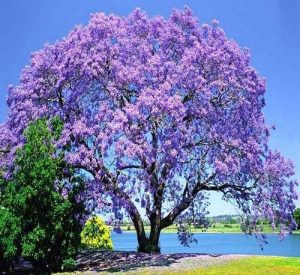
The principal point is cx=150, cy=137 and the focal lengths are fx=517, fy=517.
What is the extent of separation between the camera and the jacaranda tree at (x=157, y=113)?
1158 inches

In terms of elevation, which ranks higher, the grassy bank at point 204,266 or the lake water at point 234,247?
the lake water at point 234,247

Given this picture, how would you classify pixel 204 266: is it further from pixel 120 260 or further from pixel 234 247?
pixel 234 247

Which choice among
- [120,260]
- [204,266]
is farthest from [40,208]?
[204,266]

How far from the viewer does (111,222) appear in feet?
101

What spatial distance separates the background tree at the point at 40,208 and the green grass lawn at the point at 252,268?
17.0 ft

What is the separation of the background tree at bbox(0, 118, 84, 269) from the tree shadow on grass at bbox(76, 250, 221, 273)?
1.95 meters

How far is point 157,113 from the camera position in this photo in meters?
29.0

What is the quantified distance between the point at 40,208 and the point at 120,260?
20.9 ft

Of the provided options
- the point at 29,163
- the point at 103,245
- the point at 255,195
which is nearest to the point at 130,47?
the point at 29,163

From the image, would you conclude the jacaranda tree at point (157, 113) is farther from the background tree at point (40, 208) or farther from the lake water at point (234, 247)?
the lake water at point (234, 247)

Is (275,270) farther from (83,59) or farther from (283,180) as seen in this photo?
(83,59)

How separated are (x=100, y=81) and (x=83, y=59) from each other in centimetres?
169

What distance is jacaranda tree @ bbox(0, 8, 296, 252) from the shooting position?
1158 inches

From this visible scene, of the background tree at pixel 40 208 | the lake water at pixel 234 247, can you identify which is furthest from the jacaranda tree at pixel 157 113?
the lake water at pixel 234 247
